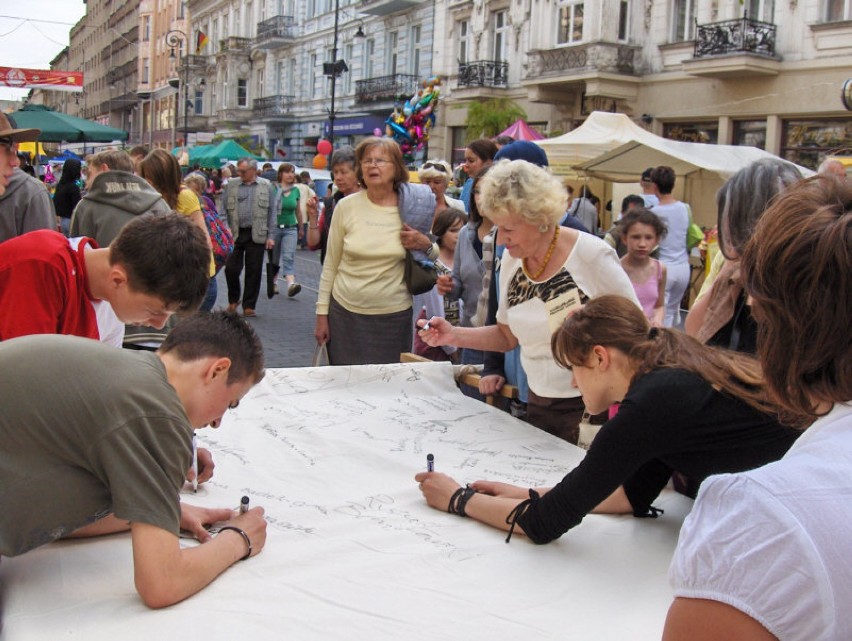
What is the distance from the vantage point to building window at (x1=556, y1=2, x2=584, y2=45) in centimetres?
2281

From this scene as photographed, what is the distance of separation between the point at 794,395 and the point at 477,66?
25925 mm

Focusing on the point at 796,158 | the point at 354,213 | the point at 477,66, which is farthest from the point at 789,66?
Answer: the point at 354,213

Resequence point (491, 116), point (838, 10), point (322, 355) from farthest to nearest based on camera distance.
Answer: point (491, 116), point (838, 10), point (322, 355)

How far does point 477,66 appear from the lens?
1019 inches

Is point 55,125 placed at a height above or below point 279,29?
below

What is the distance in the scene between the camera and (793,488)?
3.13ft

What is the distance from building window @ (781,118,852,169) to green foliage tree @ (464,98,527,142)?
23.4 feet

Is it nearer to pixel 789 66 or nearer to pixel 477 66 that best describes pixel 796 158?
pixel 789 66

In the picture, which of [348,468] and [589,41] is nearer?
[348,468]

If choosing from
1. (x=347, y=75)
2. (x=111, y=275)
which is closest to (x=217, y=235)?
(x=111, y=275)

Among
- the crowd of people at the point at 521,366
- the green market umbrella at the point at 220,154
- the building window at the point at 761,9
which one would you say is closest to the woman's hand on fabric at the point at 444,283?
the crowd of people at the point at 521,366

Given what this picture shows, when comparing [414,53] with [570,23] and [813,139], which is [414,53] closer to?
[570,23]

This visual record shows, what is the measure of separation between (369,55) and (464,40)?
666 cm

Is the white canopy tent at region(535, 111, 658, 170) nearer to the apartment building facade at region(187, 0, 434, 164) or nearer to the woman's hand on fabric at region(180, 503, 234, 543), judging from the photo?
the woman's hand on fabric at region(180, 503, 234, 543)
